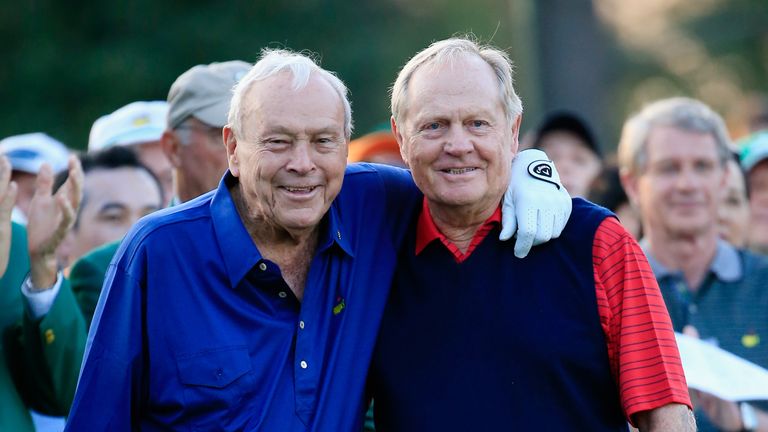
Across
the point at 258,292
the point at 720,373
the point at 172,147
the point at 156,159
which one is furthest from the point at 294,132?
the point at 156,159

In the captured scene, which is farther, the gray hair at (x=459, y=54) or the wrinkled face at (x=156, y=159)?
the wrinkled face at (x=156, y=159)

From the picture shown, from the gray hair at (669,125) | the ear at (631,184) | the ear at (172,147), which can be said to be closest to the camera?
the ear at (172,147)

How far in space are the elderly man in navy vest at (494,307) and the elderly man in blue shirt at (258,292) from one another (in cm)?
11

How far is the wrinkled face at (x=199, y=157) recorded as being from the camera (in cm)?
591

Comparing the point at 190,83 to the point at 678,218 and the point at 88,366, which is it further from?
the point at 678,218

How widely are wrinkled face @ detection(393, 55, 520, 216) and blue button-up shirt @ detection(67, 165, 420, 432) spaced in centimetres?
46

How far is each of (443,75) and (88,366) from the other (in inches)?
62.9

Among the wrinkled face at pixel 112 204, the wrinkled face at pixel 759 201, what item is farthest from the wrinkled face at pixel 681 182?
the wrinkled face at pixel 112 204

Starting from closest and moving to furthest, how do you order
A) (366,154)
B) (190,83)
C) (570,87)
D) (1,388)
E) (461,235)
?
(461,235) → (1,388) → (190,83) → (366,154) → (570,87)

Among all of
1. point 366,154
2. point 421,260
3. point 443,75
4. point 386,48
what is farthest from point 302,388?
point 386,48

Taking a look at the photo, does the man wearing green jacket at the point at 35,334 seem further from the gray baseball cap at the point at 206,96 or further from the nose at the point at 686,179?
the nose at the point at 686,179

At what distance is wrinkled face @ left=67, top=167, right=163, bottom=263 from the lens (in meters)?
6.68

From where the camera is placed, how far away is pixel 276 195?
4.33m

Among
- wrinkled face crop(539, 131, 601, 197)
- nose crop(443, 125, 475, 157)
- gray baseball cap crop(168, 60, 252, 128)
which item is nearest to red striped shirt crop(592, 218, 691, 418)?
nose crop(443, 125, 475, 157)
